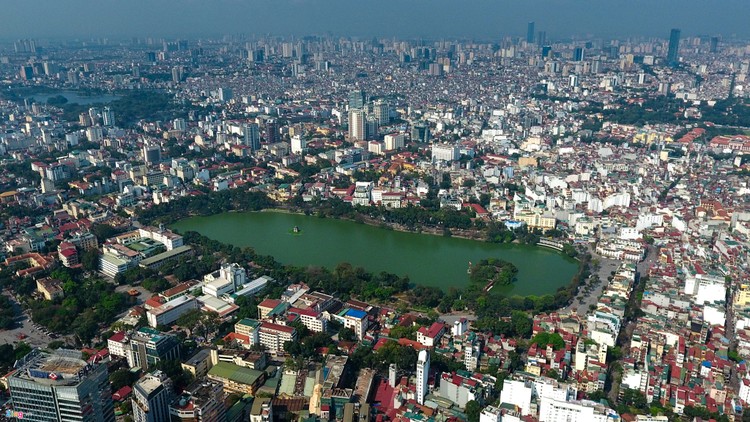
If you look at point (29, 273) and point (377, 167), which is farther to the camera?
point (377, 167)

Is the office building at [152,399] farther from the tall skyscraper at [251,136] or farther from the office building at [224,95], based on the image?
the office building at [224,95]

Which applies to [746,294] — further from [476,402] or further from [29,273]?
[29,273]

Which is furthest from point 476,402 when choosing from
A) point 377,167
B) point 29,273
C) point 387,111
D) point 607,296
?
point 387,111

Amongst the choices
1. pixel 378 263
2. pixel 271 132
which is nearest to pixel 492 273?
pixel 378 263

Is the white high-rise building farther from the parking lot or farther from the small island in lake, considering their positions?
the parking lot

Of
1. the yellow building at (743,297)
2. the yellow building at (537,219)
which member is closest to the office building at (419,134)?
the yellow building at (537,219)

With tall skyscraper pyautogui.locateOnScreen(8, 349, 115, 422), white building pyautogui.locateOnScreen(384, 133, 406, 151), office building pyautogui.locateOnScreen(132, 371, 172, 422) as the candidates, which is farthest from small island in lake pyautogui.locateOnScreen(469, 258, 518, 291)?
white building pyautogui.locateOnScreen(384, 133, 406, 151)

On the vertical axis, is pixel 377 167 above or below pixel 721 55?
below

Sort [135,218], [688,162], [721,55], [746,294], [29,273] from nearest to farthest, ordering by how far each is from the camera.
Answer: [746,294] → [29,273] → [135,218] → [688,162] → [721,55]
